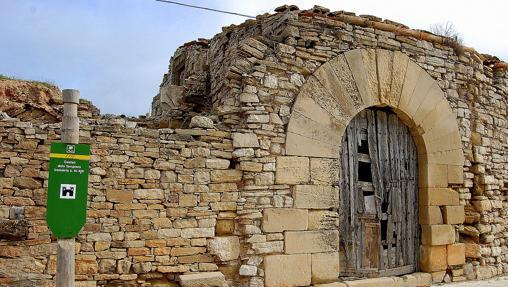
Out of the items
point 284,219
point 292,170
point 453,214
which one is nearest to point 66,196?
point 284,219

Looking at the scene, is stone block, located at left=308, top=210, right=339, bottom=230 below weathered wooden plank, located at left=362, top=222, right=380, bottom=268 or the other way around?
the other way around

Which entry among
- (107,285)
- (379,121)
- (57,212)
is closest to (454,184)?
(379,121)

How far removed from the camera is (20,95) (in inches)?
228

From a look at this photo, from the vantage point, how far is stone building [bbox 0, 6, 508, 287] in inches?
187

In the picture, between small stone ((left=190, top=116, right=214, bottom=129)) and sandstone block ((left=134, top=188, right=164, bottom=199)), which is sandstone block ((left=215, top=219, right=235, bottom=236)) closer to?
sandstone block ((left=134, top=188, right=164, bottom=199))

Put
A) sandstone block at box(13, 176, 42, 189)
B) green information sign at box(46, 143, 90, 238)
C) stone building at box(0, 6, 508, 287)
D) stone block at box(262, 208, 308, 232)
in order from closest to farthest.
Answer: green information sign at box(46, 143, 90, 238), sandstone block at box(13, 176, 42, 189), stone building at box(0, 6, 508, 287), stone block at box(262, 208, 308, 232)

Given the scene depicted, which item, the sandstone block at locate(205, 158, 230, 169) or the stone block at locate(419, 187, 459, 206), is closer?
the sandstone block at locate(205, 158, 230, 169)

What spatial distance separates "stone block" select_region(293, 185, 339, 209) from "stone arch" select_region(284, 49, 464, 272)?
0.15m

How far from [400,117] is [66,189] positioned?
4.79m

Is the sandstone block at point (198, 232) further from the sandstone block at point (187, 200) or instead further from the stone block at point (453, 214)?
the stone block at point (453, 214)

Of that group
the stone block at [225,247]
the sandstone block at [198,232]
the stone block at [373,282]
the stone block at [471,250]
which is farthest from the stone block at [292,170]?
the stone block at [471,250]

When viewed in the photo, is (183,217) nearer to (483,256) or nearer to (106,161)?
(106,161)

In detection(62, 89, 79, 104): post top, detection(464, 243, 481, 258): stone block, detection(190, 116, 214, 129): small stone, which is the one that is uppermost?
detection(190, 116, 214, 129): small stone

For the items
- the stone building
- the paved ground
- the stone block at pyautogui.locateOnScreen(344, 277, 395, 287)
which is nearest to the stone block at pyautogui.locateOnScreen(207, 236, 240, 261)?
the stone building
